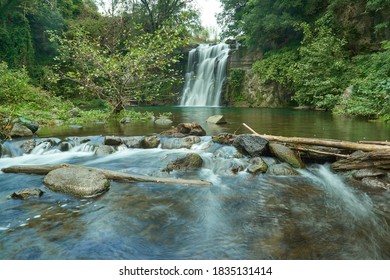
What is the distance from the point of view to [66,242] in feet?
9.00

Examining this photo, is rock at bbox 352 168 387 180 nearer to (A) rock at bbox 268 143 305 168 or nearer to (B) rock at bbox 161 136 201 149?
(A) rock at bbox 268 143 305 168

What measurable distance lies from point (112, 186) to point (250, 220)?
2.36 m

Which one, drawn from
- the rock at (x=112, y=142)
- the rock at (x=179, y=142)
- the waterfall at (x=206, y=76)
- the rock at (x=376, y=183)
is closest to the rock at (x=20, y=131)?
the rock at (x=112, y=142)

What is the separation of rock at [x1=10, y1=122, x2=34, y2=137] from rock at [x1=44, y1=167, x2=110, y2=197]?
449 cm

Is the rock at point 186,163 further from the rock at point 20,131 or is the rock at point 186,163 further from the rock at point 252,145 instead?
the rock at point 20,131

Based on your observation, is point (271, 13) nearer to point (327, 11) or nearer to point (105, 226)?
point (327, 11)

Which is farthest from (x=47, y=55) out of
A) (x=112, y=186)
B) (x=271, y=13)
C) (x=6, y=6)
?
(x=112, y=186)

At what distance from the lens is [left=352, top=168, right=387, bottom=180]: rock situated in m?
4.52

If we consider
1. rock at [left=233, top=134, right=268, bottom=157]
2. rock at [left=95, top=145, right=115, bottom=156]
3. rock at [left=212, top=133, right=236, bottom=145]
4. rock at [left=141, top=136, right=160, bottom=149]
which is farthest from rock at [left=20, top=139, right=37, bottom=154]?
rock at [left=233, top=134, right=268, bottom=157]

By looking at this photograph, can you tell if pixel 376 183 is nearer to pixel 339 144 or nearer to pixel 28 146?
pixel 339 144

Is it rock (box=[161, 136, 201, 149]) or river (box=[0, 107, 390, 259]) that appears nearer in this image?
river (box=[0, 107, 390, 259])

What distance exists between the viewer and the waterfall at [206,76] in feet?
85.2

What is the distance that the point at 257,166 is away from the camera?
5180 mm

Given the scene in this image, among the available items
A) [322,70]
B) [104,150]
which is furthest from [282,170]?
[322,70]
